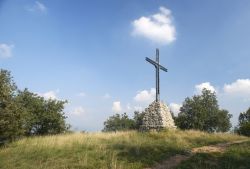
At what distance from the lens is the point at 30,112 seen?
35.1m

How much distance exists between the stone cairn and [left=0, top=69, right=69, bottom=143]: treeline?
9.52m

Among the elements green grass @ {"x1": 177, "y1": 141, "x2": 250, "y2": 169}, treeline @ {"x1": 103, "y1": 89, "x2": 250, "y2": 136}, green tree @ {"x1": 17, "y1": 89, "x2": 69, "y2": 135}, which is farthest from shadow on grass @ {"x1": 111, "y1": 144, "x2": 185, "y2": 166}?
treeline @ {"x1": 103, "y1": 89, "x2": 250, "y2": 136}

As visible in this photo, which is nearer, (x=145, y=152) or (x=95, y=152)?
(x=95, y=152)

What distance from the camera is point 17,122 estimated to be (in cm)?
2738

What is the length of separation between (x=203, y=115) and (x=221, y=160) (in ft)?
120

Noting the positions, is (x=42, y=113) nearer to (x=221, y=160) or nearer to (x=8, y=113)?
(x=8, y=113)

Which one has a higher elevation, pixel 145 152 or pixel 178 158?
pixel 145 152

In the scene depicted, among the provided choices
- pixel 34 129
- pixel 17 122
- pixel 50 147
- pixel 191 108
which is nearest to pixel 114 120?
pixel 191 108

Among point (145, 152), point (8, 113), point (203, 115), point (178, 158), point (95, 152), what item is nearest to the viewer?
point (178, 158)

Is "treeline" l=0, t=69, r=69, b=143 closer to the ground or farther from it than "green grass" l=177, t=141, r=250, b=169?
farther from it

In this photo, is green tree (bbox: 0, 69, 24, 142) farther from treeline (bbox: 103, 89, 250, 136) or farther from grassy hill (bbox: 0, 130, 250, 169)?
treeline (bbox: 103, 89, 250, 136)

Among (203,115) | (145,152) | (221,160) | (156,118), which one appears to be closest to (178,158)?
(145,152)

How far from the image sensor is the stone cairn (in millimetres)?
32531

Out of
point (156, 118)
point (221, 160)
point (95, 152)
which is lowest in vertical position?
point (221, 160)
